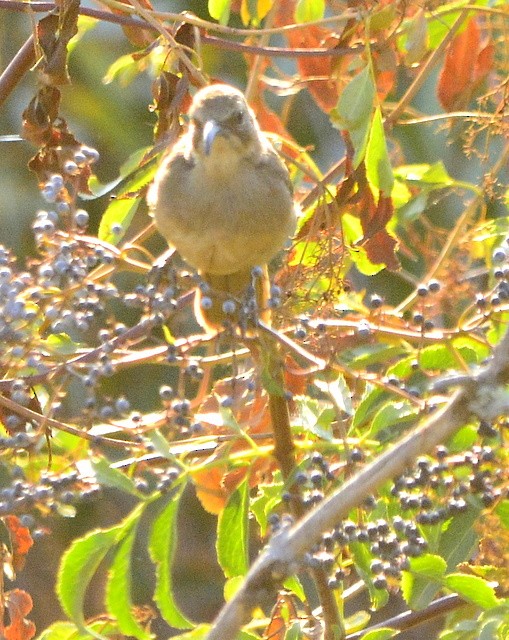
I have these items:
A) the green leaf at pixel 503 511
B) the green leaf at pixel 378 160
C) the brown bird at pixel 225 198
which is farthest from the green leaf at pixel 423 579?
the brown bird at pixel 225 198

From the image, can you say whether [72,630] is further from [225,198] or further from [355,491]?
[225,198]

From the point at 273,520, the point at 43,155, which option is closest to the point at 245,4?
the point at 43,155

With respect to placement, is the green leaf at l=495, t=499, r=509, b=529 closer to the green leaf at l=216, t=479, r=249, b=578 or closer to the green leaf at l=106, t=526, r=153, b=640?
the green leaf at l=216, t=479, r=249, b=578

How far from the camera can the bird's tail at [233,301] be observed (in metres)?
1.85

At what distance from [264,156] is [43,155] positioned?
67 cm

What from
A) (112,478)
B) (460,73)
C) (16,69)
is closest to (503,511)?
(112,478)

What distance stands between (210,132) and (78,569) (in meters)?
1.20

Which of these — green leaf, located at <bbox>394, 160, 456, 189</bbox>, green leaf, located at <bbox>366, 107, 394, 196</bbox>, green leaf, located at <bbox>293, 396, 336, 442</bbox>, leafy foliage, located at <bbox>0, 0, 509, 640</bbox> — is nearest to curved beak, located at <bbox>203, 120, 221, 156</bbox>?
leafy foliage, located at <bbox>0, 0, 509, 640</bbox>

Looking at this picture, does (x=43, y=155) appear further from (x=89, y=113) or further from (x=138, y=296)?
(x=89, y=113)

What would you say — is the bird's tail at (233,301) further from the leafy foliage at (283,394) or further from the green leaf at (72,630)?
the green leaf at (72,630)

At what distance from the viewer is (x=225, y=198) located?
2.62 meters

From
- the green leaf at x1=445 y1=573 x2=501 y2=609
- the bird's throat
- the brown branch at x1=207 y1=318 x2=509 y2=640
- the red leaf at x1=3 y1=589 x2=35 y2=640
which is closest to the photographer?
the brown branch at x1=207 y1=318 x2=509 y2=640

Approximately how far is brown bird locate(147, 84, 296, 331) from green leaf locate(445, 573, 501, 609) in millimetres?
939

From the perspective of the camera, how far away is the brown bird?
2.55 metres
